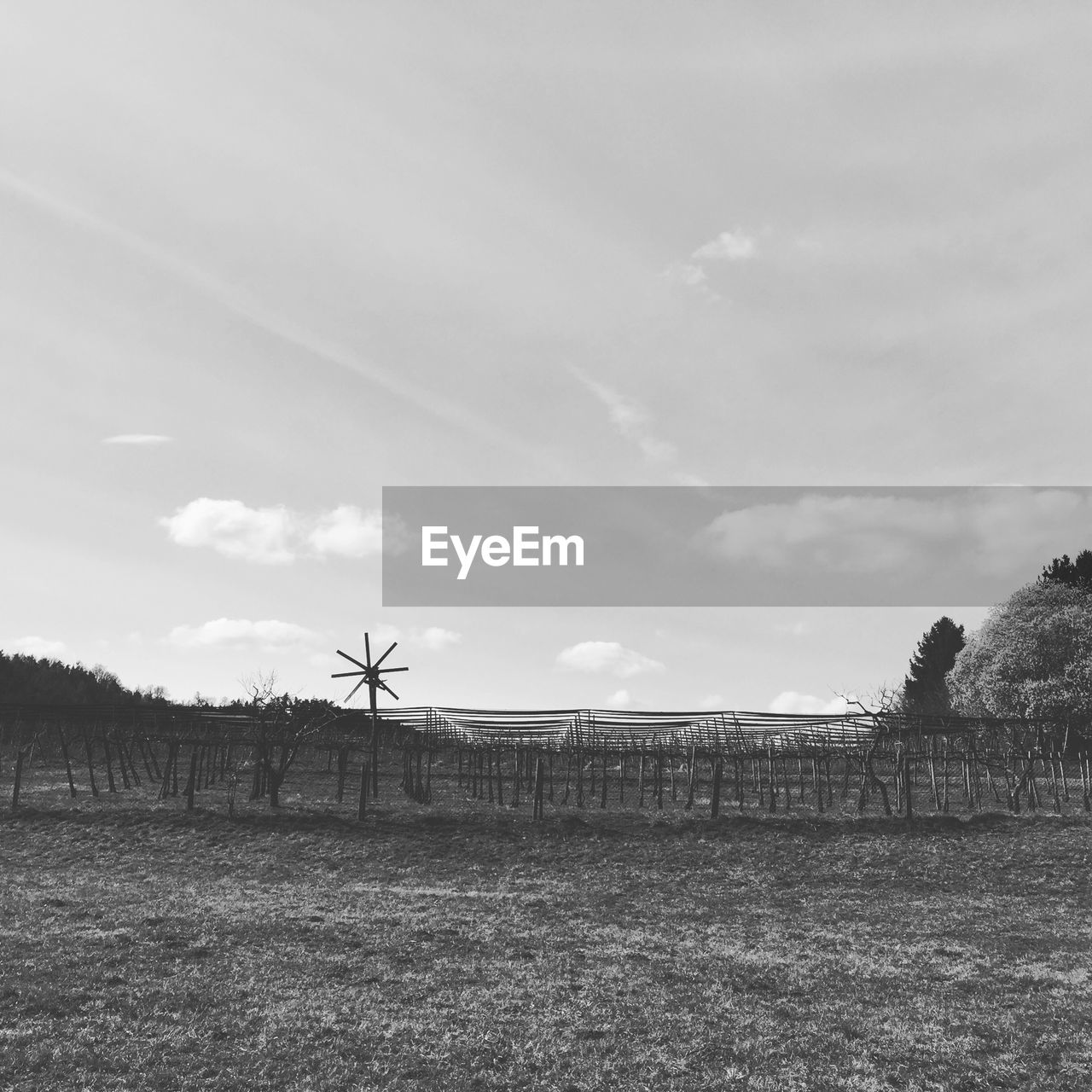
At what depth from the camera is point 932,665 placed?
74.6 metres

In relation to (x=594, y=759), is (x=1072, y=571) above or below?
above

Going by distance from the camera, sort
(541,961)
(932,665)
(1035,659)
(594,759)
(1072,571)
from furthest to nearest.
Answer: (932,665) < (1072,571) < (1035,659) < (594,759) < (541,961)

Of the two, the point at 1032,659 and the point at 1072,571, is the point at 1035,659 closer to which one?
the point at 1032,659

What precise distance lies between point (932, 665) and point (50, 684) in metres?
78.5

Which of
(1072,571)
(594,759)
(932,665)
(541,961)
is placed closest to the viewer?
(541,961)

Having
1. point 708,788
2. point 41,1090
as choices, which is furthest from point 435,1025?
point 708,788

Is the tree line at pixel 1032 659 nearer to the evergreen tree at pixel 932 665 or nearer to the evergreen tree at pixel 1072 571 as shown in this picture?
the evergreen tree at pixel 1072 571

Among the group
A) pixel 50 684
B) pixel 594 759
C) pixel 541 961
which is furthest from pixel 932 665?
pixel 50 684

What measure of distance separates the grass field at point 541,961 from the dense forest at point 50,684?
162 feet

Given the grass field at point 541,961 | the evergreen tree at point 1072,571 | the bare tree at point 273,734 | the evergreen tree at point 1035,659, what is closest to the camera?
the grass field at point 541,961

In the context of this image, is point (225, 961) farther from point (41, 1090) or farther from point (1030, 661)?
point (1030, 661)

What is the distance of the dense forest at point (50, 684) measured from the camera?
231 ft

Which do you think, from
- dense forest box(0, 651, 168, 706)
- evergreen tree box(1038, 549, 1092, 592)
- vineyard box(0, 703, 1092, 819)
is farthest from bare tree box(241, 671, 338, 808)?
evergreen tree box(1038, 549, 1092, 592)

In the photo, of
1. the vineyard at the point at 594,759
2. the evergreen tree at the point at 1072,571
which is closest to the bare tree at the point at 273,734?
the vineyard at the point at 594,759
